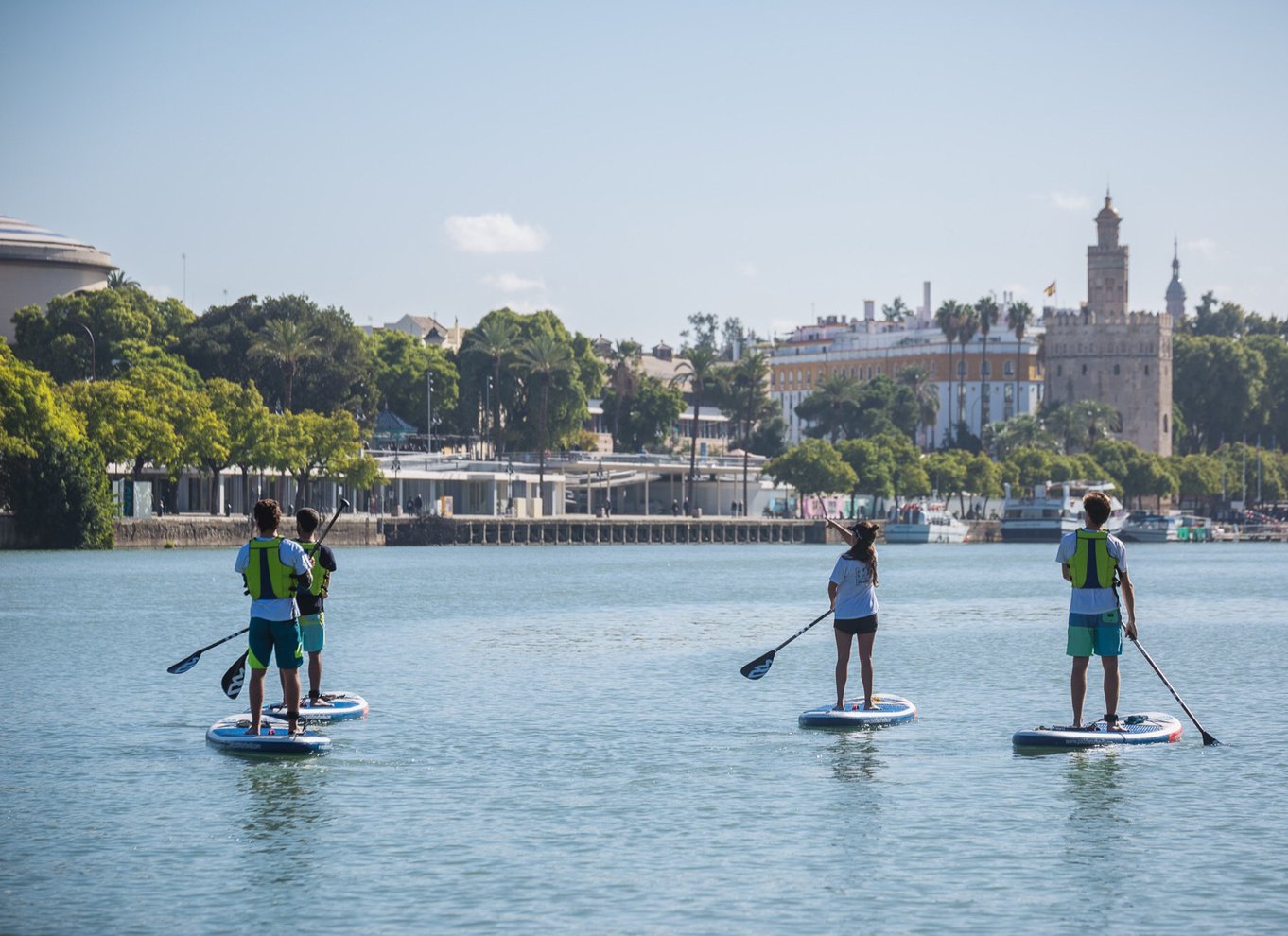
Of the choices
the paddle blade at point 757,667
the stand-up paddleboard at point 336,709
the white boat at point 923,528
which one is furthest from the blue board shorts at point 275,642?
the white boat at point 923,528

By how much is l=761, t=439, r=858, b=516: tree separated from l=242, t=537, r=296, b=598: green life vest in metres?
125

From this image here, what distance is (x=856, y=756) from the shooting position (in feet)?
67.1

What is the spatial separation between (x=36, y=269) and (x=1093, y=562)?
388 ft

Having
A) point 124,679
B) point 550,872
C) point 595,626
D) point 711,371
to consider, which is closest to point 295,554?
point 550,872

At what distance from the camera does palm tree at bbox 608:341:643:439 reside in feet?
553

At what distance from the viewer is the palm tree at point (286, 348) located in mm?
116312

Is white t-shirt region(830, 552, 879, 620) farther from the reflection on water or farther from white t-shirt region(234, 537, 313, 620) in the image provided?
white t-shirt region(234, 537, 313, 620)

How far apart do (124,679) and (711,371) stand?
14777 centimetres

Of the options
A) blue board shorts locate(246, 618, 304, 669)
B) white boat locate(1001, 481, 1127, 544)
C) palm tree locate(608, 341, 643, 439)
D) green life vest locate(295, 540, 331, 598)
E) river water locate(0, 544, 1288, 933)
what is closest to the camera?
river water locate(0, 544, 1288, 933)

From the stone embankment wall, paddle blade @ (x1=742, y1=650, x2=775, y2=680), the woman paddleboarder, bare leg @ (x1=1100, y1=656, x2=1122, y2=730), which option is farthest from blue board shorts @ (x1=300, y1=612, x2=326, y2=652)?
the stone embankment wall

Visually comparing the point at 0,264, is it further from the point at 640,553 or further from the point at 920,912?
the point at 920,912

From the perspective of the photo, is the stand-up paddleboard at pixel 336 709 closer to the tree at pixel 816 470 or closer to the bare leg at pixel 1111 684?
the bare leg at pixel 1111 684

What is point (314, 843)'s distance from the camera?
16.0 m

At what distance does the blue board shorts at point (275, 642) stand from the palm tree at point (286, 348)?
9726 centimetres
